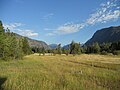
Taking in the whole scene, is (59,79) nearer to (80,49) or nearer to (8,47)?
(8,47)

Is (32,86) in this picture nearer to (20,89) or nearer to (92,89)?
(20,89)

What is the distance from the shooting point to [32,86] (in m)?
9.80

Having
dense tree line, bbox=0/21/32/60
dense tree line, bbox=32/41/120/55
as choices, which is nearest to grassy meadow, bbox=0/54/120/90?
dense tree line, bbox=0/21/32/60

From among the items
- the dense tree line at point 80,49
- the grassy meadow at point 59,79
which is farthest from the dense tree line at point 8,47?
the dense tree line at point 80,49

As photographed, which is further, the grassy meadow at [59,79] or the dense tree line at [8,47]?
the dense tree line at [8,47]

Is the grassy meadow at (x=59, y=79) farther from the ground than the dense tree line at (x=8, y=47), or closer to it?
closer to it

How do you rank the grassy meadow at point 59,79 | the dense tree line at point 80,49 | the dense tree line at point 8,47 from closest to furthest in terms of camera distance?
the grassy meadow at point 59,79 < the dense tree line at point 8,47 < the dense tree line at point 80,49

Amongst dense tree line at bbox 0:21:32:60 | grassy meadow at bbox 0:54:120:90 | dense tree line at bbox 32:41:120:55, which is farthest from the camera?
dense tree line at bbox 32:41:120:55

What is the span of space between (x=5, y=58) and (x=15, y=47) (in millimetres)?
9026

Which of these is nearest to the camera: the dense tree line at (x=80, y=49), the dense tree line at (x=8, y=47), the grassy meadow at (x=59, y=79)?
the grassy meadow at (x=59, y=79)

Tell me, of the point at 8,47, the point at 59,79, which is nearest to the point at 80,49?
the point at 8,47

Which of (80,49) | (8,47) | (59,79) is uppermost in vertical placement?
(80,49)

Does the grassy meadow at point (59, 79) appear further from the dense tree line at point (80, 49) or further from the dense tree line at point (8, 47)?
the dense tree line at point (80, 49)

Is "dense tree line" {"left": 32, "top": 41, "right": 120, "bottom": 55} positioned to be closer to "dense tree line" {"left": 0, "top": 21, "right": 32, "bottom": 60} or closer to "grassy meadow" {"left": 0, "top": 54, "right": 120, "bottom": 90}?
"dense tree line" {"left": 0, "top": 21, "right": 32, "bottom": 60}
